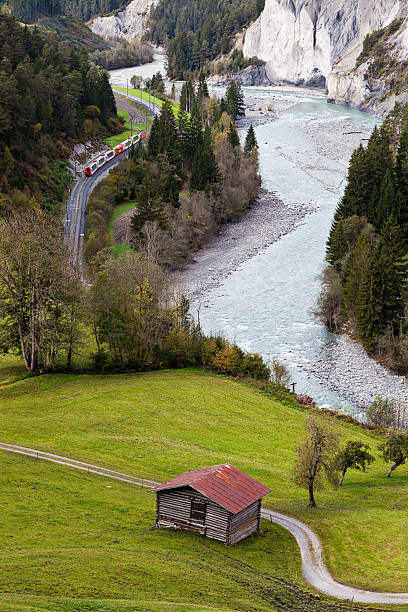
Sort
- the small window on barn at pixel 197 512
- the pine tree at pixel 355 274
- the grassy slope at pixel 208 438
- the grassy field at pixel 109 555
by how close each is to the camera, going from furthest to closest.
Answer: the pine tree at pixel 355 274 → the grassy slope at pixel 208 438 → the small window on barn at pixel 197 512 → the grassy field at pixel 109 555

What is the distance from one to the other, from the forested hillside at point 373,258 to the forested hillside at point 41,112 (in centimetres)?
3951

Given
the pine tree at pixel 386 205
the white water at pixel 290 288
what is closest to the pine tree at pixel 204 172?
the white water at pixel 290 288

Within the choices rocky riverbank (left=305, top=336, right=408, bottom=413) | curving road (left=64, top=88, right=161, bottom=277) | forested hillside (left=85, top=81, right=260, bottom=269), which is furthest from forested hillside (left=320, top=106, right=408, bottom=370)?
curving road (left=64, top=88, right=161, bottom=277)

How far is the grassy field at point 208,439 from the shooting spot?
31.0 meters

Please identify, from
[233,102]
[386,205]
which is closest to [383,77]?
[233,102]

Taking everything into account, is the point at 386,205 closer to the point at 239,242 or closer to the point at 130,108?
the point at 239,242

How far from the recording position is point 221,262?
92438 mm

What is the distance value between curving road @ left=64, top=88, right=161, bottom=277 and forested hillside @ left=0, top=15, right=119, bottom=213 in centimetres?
246

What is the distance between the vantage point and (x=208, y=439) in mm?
45656

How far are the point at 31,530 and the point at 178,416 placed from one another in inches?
871

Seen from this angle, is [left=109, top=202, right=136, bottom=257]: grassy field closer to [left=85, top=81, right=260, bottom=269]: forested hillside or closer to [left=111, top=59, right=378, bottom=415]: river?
[left=85, top=81, right=260, bottom=269]: forested hillside

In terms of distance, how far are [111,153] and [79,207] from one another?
26257 mm

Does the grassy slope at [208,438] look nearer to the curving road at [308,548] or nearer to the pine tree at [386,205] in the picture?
the curving road at [308,548]

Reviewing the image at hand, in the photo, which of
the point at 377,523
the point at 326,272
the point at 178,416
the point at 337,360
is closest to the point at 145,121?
the point at 326,272
